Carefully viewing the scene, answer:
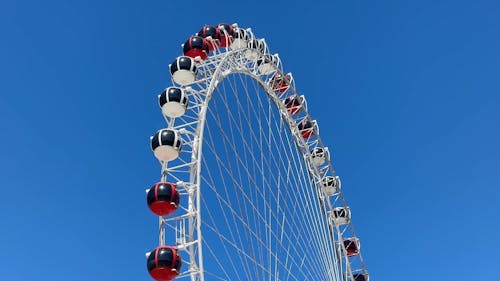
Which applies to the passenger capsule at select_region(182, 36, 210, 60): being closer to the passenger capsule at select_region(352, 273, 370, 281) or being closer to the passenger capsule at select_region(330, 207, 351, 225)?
the passenger capsule at select_region(330, 207, 351, 225)

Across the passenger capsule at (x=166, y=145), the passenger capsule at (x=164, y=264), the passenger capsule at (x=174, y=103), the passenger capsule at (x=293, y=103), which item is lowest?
the passenger capsule at (x=164, y=264)

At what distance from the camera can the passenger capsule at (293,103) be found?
26.7 metres

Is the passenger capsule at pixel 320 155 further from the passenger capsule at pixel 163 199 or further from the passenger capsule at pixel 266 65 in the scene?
the passenger capsule at pixel 163 199

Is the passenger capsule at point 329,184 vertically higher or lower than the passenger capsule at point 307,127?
lower

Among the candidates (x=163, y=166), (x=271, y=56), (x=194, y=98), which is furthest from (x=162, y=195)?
(x=271, y=56)

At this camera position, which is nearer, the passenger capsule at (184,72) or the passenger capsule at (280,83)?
the passenger capsule at (184,72)

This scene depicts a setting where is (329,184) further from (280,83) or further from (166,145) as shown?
(166,145)

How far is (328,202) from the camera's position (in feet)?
91.4

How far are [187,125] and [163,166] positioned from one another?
155cm

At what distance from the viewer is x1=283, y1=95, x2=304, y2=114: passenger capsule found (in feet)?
87.7

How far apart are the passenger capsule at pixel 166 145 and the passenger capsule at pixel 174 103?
112 centimetres

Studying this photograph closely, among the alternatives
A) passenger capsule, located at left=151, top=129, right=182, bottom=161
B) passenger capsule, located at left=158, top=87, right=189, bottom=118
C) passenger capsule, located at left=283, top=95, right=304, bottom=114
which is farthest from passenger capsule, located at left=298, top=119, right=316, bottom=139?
passenger capsule, located at left=151, top=129, right=182, bottom=161

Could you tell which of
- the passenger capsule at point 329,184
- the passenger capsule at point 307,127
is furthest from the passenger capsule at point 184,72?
the passenger capsule at point 329,184

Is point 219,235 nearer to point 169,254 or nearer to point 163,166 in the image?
point 169,254
